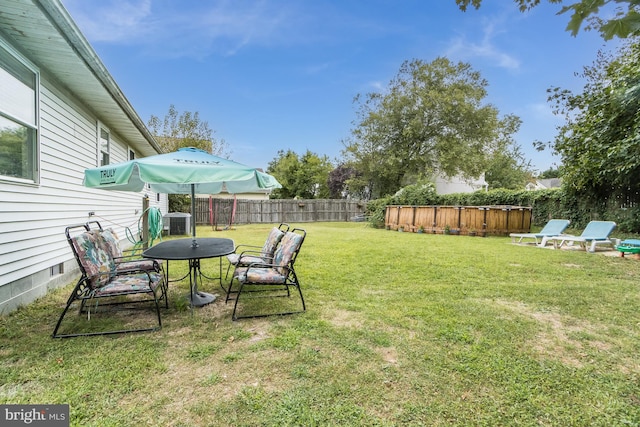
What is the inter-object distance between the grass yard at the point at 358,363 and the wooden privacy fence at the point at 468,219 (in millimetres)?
7419

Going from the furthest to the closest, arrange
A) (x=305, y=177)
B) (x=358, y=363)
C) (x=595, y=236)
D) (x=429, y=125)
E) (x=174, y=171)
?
(x=305, y=177) → (x=429, y=125) → (x=595, y=236) → (x=174, y=171) → (x=358, y=363)

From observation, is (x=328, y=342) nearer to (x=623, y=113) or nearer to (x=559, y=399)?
(x=559, y=399)

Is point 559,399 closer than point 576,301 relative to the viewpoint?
Yes

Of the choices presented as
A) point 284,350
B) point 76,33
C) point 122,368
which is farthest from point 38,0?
Answer: point 284,350

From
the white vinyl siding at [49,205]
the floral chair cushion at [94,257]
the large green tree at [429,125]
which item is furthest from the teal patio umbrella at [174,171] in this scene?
the large green tree at [429,125]

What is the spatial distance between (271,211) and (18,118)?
1646 cm

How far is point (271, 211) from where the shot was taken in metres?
19.9

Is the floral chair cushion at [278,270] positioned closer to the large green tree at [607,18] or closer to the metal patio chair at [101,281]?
the metal patio chair at [101,281]

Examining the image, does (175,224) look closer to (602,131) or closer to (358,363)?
(358,363)

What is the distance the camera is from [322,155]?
36.2 meters

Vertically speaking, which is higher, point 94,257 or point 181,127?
point 181,127

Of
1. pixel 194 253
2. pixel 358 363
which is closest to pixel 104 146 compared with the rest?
pixel 194 253

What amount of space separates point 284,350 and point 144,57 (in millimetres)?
13561

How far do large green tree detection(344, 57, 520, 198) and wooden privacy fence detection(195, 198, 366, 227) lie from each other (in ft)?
13.8
